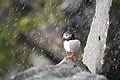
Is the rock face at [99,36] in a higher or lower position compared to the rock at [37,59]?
higher

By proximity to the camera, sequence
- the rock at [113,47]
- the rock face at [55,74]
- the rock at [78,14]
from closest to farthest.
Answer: the rock face at [55,74] → the rock at [113,47] → the rock at [78,14]

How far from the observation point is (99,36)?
2.94 metres

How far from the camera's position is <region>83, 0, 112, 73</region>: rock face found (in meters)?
2.82

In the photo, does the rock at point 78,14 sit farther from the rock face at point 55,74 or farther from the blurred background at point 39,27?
the rock face at point 55,74

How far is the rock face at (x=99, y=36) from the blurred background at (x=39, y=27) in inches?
59.2

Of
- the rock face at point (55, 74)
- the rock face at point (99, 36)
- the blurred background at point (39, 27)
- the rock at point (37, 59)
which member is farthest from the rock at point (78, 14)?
the rock face at point (55, 74)

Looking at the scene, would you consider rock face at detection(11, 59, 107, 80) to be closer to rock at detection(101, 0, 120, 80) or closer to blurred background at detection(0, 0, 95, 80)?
rock at detection(101, 0, 120, 80)

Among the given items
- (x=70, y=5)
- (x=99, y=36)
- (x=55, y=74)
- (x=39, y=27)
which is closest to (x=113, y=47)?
(x=99, y=36)

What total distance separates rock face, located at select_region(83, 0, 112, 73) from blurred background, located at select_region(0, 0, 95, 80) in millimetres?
1504

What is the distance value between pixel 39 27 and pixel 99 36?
77.9 inches

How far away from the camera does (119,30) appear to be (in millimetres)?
2807

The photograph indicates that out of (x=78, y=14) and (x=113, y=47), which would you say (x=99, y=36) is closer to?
(x=113, y=47)

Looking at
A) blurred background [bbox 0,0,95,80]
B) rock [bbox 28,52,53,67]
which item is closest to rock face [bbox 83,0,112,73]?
blurred background [bbox 0,0,95,80]

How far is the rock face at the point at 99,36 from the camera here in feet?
9.27
